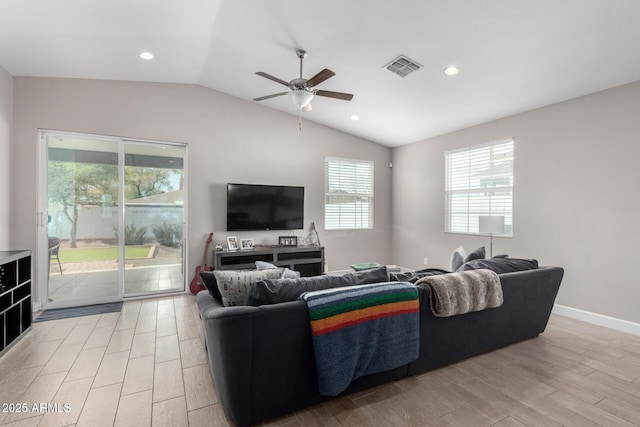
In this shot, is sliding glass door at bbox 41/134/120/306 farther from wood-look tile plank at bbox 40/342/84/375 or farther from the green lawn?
wood-look tile plank at bbox 40/342/84/375

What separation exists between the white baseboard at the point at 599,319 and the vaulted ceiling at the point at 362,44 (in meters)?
2.63

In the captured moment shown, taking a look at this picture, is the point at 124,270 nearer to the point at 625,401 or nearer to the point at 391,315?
the point at 391,315

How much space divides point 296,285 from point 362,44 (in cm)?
273

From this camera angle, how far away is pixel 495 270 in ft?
9.46

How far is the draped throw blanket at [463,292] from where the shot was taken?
2.33 meters

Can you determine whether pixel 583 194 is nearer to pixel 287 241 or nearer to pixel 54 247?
pixel 287 241

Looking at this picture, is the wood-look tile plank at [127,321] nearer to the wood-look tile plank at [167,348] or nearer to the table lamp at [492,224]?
the wood-look tile plank at [167,348]

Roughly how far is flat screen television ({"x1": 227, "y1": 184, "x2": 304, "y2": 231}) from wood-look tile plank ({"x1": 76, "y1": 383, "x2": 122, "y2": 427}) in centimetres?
304

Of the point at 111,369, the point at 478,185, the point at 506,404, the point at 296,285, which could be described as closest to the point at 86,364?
the point at 111,369

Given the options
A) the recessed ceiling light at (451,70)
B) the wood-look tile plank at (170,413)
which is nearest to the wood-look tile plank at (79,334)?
the wood-look tile plank at (170,413)

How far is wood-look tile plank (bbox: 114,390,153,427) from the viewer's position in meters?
1.89

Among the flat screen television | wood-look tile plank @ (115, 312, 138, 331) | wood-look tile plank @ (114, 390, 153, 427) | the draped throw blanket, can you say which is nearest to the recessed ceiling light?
the draped throw blanket

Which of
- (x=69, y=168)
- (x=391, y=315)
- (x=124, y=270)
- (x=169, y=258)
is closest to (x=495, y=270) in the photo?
(x=391, y=315)

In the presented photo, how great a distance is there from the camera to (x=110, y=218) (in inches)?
175
